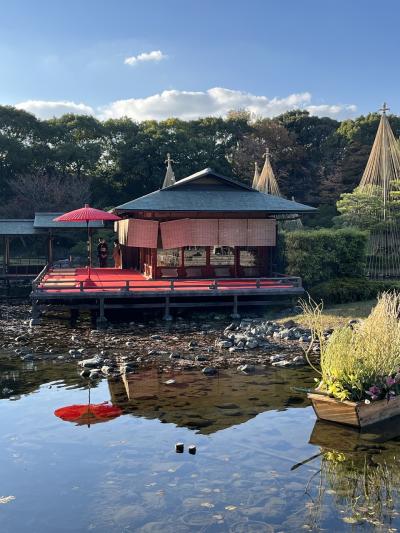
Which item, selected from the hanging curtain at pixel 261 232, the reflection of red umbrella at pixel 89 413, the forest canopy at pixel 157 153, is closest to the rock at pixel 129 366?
the reflection of red umbrella at pixel 89 413

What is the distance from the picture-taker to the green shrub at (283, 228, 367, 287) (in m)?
21.6

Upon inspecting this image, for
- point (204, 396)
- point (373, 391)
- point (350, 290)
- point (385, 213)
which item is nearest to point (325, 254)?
point (350, 290)

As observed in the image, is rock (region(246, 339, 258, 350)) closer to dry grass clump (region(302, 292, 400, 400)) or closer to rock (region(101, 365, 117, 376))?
rock (region(101, 365, 117, 376))

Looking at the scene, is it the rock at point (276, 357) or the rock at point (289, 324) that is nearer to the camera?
the rock at point (276, 357)

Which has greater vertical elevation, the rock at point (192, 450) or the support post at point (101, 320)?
the support post at point (101, 320)

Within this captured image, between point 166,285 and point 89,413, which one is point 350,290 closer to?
point 166,285

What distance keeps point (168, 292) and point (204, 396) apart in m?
8.71

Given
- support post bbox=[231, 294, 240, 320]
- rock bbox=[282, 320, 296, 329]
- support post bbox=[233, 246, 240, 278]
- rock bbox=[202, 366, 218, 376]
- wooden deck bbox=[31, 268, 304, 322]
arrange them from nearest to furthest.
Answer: rock bbox=[202, 366, 218, 376]
rock bbox=[282, 320, 296, 329]
wooden deck bbox=[31, 268, 304, 322]
support post bbox=[231, 294, 240, 320]
support post bbox=[233, 246, 240, 278]

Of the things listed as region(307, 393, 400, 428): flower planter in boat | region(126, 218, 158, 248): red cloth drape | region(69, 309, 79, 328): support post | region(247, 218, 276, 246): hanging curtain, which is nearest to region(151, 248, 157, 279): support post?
region(126, 218, 158, 248): red cloth drape

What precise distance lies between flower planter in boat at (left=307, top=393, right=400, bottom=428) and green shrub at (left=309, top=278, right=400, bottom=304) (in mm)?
11059

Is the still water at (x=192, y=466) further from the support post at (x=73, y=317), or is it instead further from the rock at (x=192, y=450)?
the support post at (x=73, y=317)

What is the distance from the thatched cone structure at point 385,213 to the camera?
23.4 metres

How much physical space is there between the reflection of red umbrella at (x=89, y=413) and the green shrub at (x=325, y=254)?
12.6 meters

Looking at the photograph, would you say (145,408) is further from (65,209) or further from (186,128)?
(186,128)
